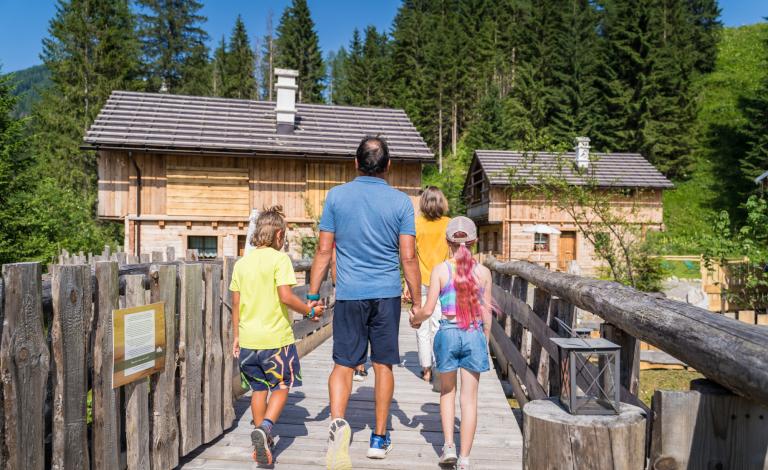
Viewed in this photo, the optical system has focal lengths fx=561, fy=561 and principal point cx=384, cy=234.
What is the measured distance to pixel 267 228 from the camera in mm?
3830

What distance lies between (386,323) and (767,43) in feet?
151

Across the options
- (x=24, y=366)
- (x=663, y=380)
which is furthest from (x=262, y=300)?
(x=663, y=380)

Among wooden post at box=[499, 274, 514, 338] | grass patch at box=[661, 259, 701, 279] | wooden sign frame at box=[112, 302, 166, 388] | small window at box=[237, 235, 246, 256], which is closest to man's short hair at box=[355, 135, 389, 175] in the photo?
wooden sign frame at box=[112, 302, 166, 388]

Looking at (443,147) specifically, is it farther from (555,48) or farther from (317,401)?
(317,401)

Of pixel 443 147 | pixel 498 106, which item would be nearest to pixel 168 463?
pixel 498 106

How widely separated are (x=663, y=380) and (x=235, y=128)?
1668cm

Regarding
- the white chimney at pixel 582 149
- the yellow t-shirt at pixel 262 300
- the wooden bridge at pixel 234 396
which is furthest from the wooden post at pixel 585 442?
the white chimney at pixel 582 149

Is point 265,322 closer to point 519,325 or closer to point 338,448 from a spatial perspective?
point 338,448

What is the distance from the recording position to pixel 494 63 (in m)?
54.8

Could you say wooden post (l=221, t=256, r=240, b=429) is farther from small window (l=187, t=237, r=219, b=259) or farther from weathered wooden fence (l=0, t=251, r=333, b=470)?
small window (l=187, t=237, r=219, b=259)

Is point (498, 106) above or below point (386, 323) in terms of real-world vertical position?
above

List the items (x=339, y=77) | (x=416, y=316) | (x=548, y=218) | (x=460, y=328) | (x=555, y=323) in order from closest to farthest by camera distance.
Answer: (x=460, y=328), (x=416, y=316), (x=555, y=323), (x=548, y=218), (x=339, y=77)

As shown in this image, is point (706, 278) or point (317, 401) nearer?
point (317, 401)

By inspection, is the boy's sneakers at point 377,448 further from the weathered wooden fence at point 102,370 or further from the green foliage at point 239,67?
the green foliage at point 239,67
